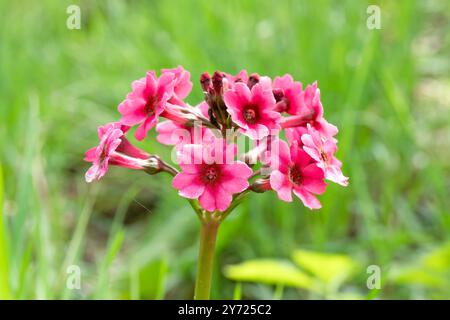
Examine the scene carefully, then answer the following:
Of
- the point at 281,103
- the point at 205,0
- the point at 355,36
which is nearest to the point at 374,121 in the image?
the point at 355,36

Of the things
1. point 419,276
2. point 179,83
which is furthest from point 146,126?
point 419,276

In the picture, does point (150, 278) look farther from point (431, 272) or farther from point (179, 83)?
point (179, 83)

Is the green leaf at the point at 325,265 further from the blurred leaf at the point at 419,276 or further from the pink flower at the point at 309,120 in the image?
the pink flower at the point at 309,120

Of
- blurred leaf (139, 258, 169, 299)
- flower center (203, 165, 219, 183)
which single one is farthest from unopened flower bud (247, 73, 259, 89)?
blurred leaf (139, 258, 169, 299)

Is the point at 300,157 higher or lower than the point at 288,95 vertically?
lower

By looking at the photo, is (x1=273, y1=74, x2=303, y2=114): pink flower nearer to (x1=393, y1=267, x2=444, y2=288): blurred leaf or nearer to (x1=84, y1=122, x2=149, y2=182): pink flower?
(x1=84, y1=122, x2=149, y2=182): pink flower

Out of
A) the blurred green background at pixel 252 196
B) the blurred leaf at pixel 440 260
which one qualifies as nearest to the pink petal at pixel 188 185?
the blurred green background at pixel 252 196

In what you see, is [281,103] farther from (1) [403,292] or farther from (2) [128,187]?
(2) [128,187]
